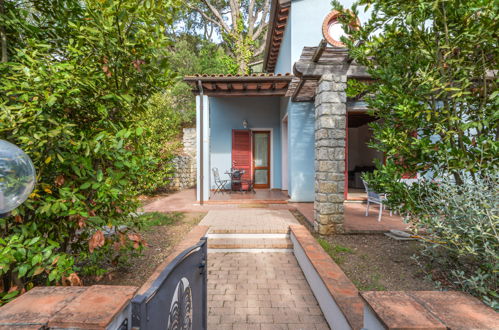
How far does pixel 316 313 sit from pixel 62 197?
244 centimetres

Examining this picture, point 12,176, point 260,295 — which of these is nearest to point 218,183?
point 260,295

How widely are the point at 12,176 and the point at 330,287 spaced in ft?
7.69

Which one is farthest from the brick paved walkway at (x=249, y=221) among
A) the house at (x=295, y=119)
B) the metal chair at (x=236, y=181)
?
the metal chair at (x=236, y=181)

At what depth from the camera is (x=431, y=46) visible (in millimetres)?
2109

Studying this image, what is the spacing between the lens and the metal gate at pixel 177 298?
77cm

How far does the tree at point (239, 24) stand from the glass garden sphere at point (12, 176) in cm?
1117

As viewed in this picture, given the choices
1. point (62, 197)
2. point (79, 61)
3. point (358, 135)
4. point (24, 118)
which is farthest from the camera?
point (358, 135)

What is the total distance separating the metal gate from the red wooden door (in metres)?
7.34

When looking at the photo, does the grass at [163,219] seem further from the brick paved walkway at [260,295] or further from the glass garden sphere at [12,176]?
the glass garden sphere at [12,176]

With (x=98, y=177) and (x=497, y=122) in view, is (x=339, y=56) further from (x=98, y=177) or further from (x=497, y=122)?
(x=98, y=177)

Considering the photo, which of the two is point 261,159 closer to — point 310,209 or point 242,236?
point 310,209

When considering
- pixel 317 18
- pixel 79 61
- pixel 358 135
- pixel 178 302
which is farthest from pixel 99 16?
pixel 358 135

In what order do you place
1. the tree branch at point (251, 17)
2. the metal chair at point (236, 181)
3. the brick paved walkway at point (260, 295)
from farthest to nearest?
1. the tree branch at point (251, 17)
2. the metal chair at point (236, 181)
3. the brick paved walkway at point (260, 295)

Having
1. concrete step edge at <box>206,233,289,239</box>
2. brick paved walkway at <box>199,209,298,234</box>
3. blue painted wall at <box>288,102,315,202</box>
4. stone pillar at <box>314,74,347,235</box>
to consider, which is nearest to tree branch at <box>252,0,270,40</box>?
blue painted wall at <box>288,102,315,202</box>
